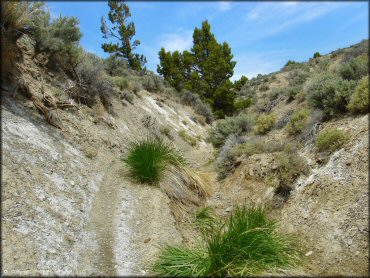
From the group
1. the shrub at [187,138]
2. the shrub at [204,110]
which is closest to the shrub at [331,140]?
the shrub at [187,138]

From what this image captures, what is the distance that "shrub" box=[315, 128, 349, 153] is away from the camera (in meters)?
7.91

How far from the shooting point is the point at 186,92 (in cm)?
2408

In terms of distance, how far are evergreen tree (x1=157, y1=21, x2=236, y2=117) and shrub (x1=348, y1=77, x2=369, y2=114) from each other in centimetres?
1596

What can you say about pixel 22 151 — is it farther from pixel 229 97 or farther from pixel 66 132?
pixel 229 97

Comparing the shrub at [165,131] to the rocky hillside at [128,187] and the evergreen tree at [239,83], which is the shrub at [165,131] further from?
the evergreen tree at [239,83]

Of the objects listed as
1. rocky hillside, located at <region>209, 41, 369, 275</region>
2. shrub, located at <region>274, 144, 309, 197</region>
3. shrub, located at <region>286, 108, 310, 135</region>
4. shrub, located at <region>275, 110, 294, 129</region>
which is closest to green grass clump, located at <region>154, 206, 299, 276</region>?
rocky hillside, located at <region>209, 41, 369, 275</region>

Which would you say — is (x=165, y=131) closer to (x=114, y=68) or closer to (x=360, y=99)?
(x=114, y=68)

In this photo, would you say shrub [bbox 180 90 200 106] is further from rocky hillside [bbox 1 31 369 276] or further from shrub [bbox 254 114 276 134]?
rocky hillside [bbox 1 31 369 276]

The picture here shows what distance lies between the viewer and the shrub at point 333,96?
30.8 ft

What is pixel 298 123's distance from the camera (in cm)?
1062

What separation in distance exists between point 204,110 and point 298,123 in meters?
12.9

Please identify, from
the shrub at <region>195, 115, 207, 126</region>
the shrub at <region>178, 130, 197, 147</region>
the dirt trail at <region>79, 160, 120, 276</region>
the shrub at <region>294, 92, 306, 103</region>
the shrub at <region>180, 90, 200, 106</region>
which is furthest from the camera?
the shrub at <region>180, 90, 200, 106</region>

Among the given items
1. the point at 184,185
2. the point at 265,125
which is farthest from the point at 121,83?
the point at 184,185

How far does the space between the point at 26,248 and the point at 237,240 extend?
339cm
